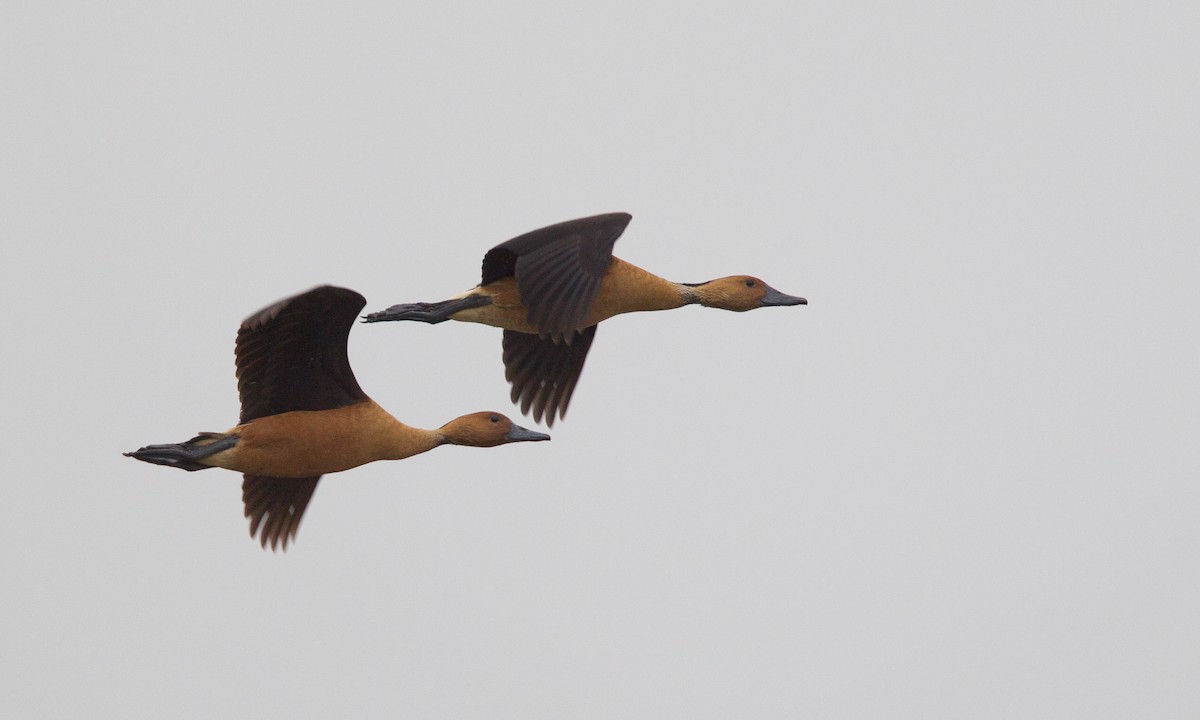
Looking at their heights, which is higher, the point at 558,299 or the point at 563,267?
the point at 563,267

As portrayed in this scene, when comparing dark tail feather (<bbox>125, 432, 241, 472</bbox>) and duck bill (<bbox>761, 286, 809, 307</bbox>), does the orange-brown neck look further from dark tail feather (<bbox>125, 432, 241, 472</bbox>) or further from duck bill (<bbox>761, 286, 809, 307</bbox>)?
dark tail feather (<bbox>125, 432, 241, 472</bbox>)

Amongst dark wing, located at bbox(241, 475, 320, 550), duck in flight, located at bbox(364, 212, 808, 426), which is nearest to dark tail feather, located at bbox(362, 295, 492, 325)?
duck in flight, located at bbox(364, 212, 808, 426)

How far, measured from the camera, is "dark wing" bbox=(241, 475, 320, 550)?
56.8 feet

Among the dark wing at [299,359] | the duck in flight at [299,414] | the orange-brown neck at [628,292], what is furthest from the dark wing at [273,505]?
the orange-brown neck at [628,292]

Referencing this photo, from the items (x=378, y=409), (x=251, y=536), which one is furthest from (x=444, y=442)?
(x=251, y=536)

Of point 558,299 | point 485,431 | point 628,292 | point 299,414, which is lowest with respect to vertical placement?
point 485,431

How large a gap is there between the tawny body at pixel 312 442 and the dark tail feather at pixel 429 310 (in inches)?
38.6

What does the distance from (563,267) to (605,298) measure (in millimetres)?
1245

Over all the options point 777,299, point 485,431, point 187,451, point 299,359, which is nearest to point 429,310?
point 485,431

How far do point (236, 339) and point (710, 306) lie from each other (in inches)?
164

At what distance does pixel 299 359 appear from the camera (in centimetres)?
1572

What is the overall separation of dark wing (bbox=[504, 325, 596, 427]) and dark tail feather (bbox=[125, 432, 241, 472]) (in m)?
3.28

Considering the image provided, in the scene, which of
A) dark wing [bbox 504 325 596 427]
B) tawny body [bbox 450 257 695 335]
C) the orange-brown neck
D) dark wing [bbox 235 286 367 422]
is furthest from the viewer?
dark wing [bbox 504 325 596 427]

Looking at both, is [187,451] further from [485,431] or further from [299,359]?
[485,431]
